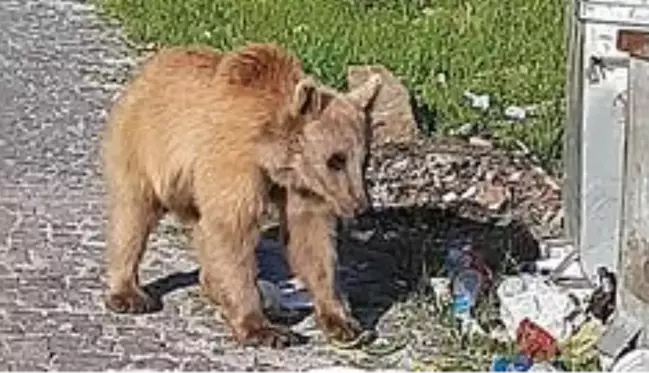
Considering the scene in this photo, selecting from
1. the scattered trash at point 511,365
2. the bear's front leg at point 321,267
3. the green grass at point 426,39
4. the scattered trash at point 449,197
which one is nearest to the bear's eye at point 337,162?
the bear's front leg at point 321,267

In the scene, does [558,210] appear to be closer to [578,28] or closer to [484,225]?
[484,225]

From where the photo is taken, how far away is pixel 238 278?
25.6ft

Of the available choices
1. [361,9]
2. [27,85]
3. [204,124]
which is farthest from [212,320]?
[361,9]

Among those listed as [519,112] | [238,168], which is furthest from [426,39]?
[238,168]

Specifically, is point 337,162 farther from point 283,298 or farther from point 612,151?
point 612,151

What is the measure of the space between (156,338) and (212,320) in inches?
12.3

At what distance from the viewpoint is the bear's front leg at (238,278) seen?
7773 mm

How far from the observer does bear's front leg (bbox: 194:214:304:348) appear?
25.5 ft

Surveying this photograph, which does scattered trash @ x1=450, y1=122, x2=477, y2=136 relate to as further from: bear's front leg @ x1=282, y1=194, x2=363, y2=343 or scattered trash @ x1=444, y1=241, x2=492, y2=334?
bear's front leg @ x1=282, y1=194, x2=363, y2=343

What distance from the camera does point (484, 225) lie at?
956 cm

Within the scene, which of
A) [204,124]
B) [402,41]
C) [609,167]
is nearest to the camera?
[204,124]

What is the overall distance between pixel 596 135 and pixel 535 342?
3.37ft

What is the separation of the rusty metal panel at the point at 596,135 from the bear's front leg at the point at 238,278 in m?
1.34

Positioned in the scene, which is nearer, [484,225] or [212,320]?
[212,320]
